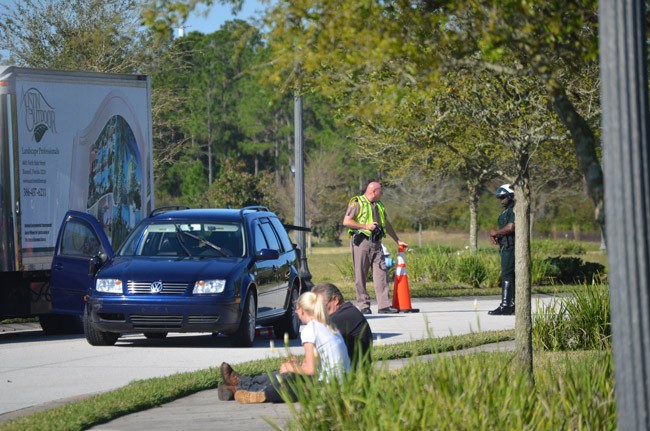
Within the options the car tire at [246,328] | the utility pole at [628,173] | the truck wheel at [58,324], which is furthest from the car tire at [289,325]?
the utility pole at [628,173]

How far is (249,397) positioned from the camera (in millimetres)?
9719

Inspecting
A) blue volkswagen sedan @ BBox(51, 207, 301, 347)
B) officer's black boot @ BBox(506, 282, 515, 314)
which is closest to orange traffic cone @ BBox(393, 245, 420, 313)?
officer's black boot @ BBox(506, 282, 515, 314)

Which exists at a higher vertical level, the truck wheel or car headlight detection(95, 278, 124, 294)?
car headlight detection(95, 278, 124, 294)

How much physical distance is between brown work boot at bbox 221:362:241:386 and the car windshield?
5071 mm

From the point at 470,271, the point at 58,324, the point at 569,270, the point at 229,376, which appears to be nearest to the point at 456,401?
the point at 229,376

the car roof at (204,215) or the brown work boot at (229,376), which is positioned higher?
the car roof at (204,215)

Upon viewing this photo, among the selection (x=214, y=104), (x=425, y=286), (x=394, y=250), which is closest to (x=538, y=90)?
(x=425, y=286)

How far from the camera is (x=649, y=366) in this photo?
542 centimetres

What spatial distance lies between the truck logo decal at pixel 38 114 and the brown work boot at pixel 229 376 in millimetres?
7096

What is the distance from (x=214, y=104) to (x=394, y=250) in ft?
199

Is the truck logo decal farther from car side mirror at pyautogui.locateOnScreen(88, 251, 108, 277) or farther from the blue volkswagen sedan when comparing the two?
car side mirror at pyautogui.locateOnScreen(88, 251, 108, 277)

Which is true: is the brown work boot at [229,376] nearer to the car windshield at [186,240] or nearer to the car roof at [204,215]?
the car windshield at [186,240]

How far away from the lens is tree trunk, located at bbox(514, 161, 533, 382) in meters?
10.1

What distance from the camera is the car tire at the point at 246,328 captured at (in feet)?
47.0
